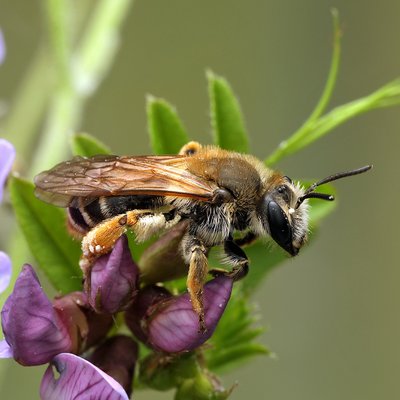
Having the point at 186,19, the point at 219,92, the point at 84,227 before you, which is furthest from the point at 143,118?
the point at 84,227

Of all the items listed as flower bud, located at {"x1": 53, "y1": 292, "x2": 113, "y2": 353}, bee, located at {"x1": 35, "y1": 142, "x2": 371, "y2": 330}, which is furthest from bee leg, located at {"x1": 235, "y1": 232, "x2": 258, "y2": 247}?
flower bud, located at {"x1": 53, "y1": 292, "x2": 113, "y2": 353}

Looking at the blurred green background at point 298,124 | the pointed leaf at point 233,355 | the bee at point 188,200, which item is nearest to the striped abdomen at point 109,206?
the bee at point 188,200

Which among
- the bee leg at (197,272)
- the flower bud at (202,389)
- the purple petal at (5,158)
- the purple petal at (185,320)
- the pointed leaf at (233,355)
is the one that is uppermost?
the purple petal at (5,158)

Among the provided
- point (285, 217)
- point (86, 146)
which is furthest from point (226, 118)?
point (285, 217)

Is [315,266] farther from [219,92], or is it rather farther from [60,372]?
[60,372]

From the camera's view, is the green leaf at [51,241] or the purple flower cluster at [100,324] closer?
the purple flower cluster at [100,324]

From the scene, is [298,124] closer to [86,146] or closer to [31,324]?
[86,146]

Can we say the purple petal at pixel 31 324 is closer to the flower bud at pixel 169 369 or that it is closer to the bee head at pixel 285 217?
the flower bud at pixel 169 369
